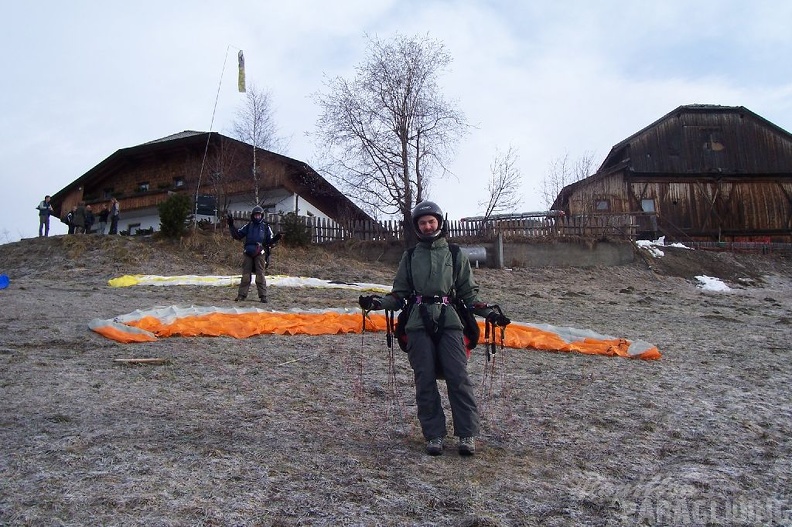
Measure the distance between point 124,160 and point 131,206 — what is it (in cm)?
301

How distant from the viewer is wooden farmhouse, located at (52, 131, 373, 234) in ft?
83.3

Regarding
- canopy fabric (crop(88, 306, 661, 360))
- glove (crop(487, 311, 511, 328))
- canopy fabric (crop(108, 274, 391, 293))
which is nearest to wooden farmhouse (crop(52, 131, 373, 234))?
canopy fabric (crop(108, 274, 391, 293))

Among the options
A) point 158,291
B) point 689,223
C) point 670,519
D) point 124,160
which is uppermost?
point 124,160

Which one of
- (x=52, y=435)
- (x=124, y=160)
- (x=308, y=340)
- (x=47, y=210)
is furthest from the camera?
(x=124, y=160)

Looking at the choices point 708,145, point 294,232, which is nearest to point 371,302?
point 294,232

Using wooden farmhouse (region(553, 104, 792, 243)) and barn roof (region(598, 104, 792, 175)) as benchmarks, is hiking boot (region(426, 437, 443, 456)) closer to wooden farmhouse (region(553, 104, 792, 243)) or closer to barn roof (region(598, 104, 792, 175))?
wooden farmhouse (region(553, 104, 792, 243))

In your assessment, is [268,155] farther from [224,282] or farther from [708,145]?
[708,145]

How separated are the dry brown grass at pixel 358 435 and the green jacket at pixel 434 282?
87 cm

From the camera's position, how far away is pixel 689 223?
31281 millimetres

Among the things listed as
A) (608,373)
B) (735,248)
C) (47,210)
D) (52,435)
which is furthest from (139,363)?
(735,248)

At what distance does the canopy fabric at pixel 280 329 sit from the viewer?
25.2ft

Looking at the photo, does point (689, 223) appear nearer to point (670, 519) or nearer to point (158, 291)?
point (158, 291)

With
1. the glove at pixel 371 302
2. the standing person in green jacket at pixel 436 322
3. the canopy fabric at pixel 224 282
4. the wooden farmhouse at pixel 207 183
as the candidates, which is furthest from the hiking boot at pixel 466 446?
the wooden farmhouse at pixel 207 183

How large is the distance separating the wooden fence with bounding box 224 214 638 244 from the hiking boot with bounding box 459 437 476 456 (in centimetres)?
1811
